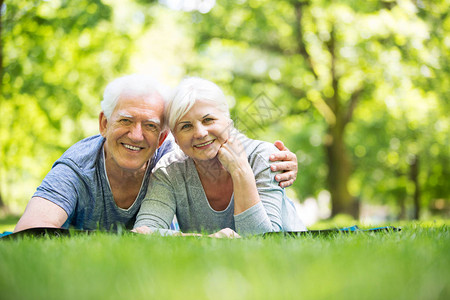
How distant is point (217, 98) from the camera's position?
149 inches

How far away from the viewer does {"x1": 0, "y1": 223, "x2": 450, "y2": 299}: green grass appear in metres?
1.51

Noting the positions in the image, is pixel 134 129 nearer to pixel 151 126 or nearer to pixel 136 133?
pixel 136 133

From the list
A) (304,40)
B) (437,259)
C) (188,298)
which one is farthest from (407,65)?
(188,298)

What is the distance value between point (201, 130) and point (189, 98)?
0.28 meters

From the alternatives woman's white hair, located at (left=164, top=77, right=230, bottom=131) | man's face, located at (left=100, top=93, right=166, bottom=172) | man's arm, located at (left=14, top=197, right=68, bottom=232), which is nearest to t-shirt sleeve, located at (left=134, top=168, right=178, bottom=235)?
man's face, located at (left=100, top=93, right=166, bottom=172)

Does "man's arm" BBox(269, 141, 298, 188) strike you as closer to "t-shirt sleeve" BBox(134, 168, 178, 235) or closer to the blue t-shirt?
"t-shirt sleeve" BBox(134, 168, 178, 235)

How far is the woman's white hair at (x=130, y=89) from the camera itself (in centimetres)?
387

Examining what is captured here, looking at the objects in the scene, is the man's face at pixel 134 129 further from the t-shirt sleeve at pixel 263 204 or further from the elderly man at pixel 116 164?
the t-shirt sleeve at pixel 263 204

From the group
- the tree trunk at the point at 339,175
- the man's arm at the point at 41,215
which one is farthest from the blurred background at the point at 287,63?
the man's arm at the point at 41,215

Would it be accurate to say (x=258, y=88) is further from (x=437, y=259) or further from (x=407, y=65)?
(x=437, y=259)

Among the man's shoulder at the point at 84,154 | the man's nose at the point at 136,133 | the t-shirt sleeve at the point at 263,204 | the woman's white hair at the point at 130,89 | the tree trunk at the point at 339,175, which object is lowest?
the tree trunk at the point at 339,175

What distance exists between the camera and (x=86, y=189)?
3836mm

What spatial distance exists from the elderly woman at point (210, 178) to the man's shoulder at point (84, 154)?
1.88ft

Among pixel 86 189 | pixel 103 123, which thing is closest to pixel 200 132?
pixel 103 123
